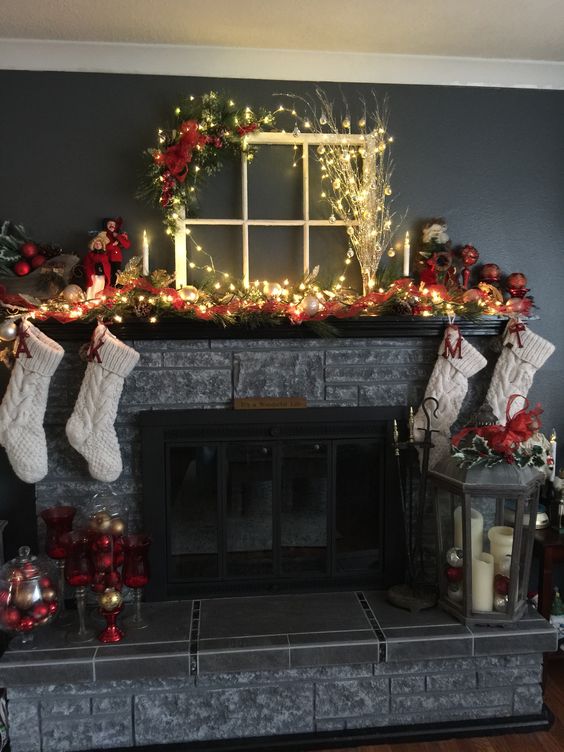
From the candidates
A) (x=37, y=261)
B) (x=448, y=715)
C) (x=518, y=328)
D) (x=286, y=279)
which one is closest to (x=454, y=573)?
(x=448, y=715)

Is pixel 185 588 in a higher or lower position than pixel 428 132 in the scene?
Answer: lower

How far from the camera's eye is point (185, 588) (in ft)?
8.15

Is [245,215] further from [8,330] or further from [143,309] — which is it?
[8,330]

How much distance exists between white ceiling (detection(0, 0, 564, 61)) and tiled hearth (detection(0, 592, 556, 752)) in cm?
221

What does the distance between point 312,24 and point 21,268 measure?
144 centimetres

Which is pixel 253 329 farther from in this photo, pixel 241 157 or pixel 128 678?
pixel 128 678

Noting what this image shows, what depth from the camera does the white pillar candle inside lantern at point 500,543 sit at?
2.18 meters

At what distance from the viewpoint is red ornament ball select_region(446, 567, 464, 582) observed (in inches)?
88.4

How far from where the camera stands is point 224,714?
2.12m

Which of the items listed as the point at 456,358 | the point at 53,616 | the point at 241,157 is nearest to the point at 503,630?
the point at 456,358

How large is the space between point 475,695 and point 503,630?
0.27 m

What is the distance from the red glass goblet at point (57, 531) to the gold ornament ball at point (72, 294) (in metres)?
0.79

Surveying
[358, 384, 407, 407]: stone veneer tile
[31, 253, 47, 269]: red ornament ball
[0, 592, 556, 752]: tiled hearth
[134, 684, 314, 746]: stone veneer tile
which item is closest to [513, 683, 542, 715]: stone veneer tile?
[0, 592, 556, 752]: tiled hearth

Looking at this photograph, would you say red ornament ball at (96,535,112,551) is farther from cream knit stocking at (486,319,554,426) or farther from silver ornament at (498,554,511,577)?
cream knit stocking at (486,319,554,426)
